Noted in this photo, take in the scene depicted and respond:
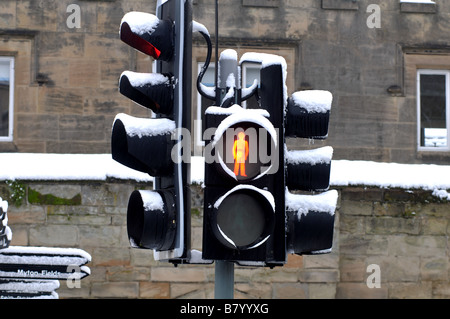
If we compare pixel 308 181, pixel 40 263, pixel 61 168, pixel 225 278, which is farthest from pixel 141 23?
pixel 61 168

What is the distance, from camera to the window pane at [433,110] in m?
13.4

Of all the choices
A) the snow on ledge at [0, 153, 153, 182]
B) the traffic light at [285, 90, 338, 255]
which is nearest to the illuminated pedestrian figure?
the traffic light at [285, 90, 338, 255]

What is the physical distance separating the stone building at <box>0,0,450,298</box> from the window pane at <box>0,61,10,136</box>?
2 centimetres

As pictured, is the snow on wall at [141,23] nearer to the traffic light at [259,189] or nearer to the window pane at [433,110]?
the traffic light at [259,189]

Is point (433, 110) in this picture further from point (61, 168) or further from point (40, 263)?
point (40, 263)

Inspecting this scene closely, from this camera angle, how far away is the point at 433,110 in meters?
13.5

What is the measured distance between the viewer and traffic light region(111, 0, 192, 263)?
4684mm

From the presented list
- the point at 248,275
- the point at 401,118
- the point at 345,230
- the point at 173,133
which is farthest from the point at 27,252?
the point at 401,118

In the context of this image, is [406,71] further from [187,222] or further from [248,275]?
[187,222]

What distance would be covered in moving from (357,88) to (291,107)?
328 inches

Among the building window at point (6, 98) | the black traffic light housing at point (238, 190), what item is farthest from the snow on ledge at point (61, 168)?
the black traffic light housing at point (238, 190)

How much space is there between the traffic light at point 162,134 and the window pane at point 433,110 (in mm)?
8926

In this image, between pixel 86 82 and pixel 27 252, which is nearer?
pixel 27 252

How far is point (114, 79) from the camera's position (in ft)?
42.0
